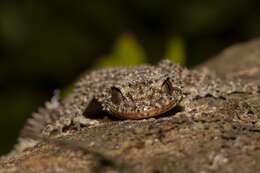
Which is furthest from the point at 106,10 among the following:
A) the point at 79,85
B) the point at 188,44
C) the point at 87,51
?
the point at 79,85

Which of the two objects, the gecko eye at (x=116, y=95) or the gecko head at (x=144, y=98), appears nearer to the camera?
the gecko head at (x=144, y=98)

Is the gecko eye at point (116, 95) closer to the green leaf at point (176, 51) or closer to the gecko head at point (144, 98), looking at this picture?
the gecko head at point (144, 98)

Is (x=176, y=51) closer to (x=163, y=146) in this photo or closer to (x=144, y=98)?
(x=144, y=98)

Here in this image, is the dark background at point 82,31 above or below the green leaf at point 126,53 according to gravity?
above

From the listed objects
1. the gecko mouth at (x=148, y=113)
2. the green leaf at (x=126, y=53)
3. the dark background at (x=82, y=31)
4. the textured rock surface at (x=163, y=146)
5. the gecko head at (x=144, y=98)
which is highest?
the dark background at (x=82, y=31)

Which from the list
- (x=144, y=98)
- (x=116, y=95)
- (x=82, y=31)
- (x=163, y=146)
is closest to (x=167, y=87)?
(x=144, y=98)

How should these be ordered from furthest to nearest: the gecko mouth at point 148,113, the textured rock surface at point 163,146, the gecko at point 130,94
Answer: the gecko at point 130,94 → the gecko mouth at point 148,113 → the textured rock surface at point 163,146

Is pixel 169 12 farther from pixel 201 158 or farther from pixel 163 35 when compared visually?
pixel 201 158

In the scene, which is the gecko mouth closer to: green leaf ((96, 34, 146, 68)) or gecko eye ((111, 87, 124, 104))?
gecko eye ((111, 87, 124, 104))

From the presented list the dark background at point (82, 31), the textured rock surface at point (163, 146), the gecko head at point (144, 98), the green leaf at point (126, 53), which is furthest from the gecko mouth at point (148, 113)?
the dark background at point (82, 31)
